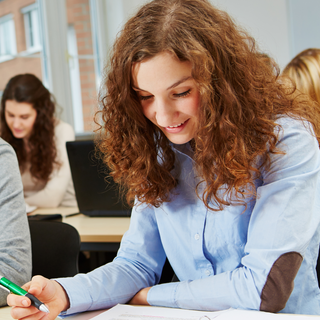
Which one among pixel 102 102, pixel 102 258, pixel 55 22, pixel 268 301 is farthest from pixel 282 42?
pixel 268 301

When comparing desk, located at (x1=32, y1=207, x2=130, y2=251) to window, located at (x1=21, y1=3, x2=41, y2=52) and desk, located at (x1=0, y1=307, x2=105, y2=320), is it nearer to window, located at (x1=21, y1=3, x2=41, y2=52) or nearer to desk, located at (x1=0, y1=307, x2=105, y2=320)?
desk, located at (x1=0, y1=307, x2=105, y2=320)

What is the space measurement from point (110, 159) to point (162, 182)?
0.55 ft

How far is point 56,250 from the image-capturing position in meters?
1.29

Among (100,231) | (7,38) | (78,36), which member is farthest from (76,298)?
(78,36)

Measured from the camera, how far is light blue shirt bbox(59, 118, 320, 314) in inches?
33.2

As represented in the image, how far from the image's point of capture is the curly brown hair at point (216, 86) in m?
0.84

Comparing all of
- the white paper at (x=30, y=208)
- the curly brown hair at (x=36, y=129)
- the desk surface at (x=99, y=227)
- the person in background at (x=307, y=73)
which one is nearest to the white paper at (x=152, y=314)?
the desk surface at (x=99, y=227)

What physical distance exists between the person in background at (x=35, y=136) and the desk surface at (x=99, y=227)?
44cm

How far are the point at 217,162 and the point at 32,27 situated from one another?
3.25 meters

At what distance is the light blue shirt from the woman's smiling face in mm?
150

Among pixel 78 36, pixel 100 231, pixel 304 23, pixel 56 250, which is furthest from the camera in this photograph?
pixel 78 36

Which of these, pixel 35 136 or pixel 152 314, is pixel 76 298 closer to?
pixel 152 314

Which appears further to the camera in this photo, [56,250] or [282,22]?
[282,22]

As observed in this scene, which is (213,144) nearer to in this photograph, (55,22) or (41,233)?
(41,233)
